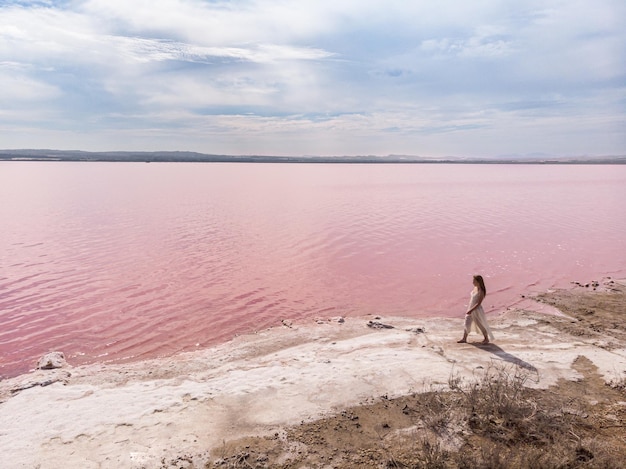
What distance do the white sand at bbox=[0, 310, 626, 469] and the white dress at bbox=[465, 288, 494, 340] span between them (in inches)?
14.5

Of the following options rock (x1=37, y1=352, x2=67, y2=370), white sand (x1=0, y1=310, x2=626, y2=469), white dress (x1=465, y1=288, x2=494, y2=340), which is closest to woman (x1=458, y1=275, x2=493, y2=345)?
white dress (x1=465, y1=288, x2=494, y2=340)

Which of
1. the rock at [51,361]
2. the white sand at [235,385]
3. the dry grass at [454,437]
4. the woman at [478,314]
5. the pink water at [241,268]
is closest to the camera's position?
the dry grass at [454,437]

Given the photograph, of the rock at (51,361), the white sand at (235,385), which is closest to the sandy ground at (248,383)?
the white sand at (235,385)

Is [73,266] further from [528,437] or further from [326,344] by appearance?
[528,437]

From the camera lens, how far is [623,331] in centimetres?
894

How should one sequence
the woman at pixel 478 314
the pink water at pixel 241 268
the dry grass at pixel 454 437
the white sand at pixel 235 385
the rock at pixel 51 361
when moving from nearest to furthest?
1. the dry grass at pixel 454 437
2. the white sand at pixel 235 385
3. the rock at pixel 51 361
4. the woman at pixel 478 314
5. the pink water at pixel 241 268

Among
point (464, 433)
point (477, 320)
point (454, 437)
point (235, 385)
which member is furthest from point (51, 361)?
point (477, 320)

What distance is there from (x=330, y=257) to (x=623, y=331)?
10.0 metres

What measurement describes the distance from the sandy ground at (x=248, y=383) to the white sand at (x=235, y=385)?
0.06ft

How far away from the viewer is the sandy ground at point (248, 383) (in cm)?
506

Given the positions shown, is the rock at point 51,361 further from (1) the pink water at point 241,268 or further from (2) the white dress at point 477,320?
(2) the white dress at point 477,320

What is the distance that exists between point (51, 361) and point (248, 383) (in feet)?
13.8

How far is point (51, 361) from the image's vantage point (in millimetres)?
7793

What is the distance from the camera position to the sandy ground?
16.6 feet
